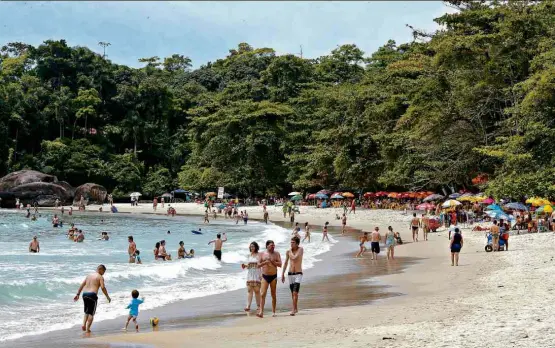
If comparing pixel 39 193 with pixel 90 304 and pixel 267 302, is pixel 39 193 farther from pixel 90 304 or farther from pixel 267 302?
pixel 90 304

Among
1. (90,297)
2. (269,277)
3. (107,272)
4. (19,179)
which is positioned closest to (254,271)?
(269,277)

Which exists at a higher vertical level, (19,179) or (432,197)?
(19,179)

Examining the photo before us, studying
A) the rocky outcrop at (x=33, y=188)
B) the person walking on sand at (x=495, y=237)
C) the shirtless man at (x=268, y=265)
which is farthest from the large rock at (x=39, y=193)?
the shirtless man at (x=268, y=265)

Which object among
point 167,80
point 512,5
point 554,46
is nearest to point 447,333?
point 554,46

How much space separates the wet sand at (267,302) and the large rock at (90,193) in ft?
178

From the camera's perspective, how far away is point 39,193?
69.8 m

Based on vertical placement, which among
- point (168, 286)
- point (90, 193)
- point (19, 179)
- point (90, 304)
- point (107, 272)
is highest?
point (19, 179)

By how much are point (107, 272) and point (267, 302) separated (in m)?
7.66

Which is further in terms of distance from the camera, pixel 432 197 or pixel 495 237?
pixel 432 197

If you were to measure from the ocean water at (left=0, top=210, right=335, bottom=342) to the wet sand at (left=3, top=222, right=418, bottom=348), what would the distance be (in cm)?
66

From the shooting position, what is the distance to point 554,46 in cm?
3453

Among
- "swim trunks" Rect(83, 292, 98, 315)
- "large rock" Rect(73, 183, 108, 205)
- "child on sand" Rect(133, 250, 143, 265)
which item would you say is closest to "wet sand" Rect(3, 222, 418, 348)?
"swim trunks" Rect(83, 292, 98, 315)

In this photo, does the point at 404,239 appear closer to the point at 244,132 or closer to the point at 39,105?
the point at 244,132

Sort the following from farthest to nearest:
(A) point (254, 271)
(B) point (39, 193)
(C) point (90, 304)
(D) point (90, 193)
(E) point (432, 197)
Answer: (D) point (90, 193) → (B) point (39, 193) → (E) point (432, 197) → (A) point (254, 271) → (C) point (90, 304)
